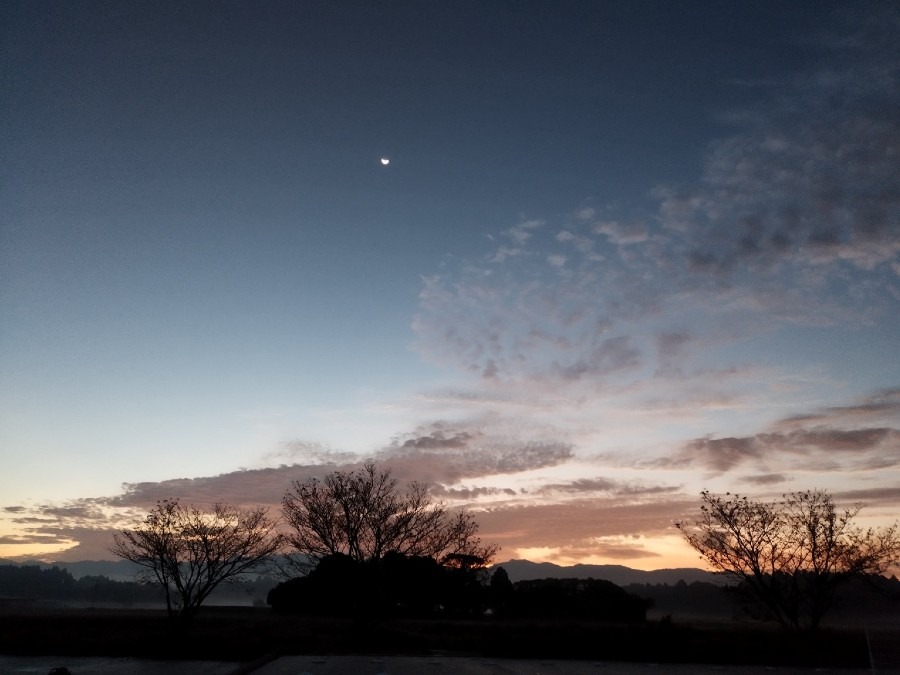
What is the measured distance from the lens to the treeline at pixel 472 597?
47406 millimetres

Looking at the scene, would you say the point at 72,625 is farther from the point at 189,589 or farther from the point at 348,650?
the point at 348,650

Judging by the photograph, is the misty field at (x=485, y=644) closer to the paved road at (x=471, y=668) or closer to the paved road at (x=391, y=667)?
the paved road at (x=391, y=667)

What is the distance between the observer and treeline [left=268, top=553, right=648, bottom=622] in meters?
47.4

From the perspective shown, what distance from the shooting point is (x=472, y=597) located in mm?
50438

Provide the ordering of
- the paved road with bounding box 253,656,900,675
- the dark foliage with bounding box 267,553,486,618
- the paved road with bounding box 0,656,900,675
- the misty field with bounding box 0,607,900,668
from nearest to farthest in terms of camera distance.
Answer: the paved road with bounding box 253,656,900,675
the paved road with bounding box 0,656,900,675
the misty field with bounding box 0,607,900,668
the dark foliage with bounding box 267,553,486,618

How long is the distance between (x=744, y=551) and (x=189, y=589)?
1085 inches

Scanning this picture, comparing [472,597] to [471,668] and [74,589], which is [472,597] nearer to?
[471,668]

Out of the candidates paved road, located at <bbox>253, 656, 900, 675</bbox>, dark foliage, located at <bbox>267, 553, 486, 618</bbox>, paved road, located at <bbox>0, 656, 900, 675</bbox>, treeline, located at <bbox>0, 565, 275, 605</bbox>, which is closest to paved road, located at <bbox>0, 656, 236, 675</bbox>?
paved road, located at <bbox>0, 656, 900, 675</bbox>

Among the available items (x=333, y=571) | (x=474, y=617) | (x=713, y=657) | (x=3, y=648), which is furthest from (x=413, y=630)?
(x=3, y=648)

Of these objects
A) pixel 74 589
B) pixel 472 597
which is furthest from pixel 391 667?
pixel 74 589

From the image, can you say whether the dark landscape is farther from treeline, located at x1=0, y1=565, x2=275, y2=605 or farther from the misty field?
treeline, located at x1=0, y1=565, x2=275, y2=605

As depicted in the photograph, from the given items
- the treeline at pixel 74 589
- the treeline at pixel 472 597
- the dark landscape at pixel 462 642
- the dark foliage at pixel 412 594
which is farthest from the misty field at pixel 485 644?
the treeline at pixel 74 589

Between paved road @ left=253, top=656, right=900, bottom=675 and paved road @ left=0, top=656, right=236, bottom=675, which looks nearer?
paved road @ left=253, top=656, right=900, bottom=675

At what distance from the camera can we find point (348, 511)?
32.3m
